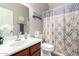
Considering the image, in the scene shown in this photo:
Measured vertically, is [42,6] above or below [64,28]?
above

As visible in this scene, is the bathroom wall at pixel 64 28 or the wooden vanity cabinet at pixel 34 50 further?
the bathroom wall at pixel 64 28

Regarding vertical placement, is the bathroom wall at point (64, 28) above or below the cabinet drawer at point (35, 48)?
above

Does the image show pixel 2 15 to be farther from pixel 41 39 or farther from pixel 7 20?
pixel 41 39

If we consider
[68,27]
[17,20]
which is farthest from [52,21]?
[17,20]

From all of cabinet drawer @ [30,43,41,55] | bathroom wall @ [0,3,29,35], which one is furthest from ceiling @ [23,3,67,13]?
cabinet drawer @ [30,43,41,55]

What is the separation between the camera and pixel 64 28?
2469mm

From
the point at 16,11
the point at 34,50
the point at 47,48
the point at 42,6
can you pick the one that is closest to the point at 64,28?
the point at 47,48

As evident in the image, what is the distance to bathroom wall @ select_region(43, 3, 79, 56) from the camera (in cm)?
228

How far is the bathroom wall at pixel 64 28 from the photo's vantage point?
2279 mm

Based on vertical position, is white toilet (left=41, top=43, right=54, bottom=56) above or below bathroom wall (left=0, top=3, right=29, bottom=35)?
below

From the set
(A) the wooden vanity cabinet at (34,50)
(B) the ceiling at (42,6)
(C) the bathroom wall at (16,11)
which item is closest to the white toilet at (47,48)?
(A) the wooden vanity cabinet at (34,50)

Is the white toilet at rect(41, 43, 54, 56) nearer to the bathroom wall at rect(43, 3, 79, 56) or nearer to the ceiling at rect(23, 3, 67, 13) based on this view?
the bathroom wall at rect(43, 3, 79, 56)

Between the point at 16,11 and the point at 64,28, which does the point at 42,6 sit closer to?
the point at 16,11

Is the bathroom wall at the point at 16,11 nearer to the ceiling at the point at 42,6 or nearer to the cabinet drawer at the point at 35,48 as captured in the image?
the ceiling at the point at 42,6
